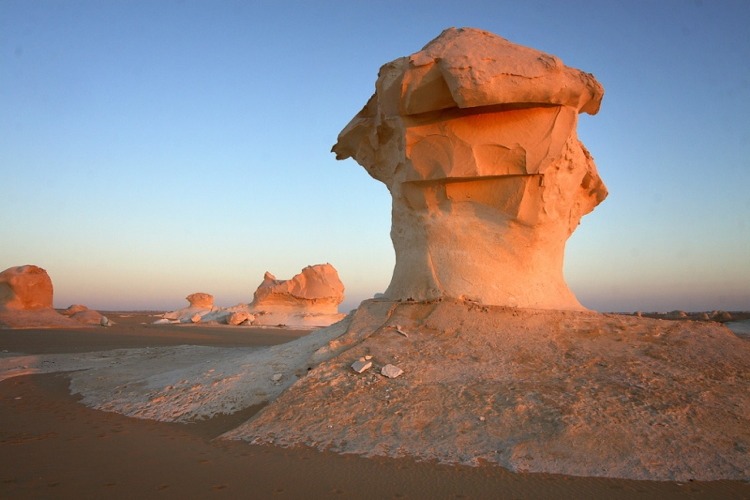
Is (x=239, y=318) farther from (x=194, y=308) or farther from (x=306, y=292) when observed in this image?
(x=194, y=308)

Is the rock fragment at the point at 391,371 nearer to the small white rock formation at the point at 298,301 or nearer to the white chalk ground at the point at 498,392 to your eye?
the white chalk ground at the point at 498,392

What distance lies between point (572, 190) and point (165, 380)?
20.1 feet

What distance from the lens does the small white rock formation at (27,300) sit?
2198 cm

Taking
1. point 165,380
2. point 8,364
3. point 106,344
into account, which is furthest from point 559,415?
point 106,344

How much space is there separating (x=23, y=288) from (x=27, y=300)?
59 cm

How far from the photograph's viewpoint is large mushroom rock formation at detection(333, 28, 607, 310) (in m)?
6.22

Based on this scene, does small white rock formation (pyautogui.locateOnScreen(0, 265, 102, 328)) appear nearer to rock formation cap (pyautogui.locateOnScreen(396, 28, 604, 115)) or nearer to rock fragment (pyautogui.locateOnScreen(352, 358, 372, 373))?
rock fragment (pyautogui.locateOnScreen(352, 358, 372, 373))

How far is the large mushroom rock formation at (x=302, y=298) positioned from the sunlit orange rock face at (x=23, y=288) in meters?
10.5

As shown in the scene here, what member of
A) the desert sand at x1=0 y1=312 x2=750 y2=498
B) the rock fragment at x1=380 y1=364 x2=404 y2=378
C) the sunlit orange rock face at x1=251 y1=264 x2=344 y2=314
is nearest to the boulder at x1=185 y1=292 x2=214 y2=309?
the sunlit orange rock face at x1=251 y1=264 x2=344 y2=314

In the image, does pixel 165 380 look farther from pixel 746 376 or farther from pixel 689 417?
pixel 746 376

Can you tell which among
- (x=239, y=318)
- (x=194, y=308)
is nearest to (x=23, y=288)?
(x=239, y=318)

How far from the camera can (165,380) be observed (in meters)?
7.11

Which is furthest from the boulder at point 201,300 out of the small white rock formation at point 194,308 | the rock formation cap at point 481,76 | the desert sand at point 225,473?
the rock formation cap at point 481,76

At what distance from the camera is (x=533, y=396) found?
15.5 ft
